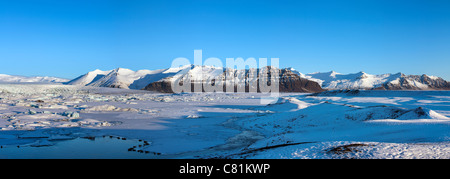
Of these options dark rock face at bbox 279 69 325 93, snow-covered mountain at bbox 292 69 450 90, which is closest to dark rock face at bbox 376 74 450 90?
snow-covered mountain at bbox 292 69 450 90

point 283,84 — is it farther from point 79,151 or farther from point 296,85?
point 79,151

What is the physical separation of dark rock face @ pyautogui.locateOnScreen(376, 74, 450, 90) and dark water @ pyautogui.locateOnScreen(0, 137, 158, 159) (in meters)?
140

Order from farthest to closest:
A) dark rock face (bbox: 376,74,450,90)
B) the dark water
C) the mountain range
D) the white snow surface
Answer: the white snow surface < dark rock face (bbox: 376,74,450,90) < the mountain range < the dark water

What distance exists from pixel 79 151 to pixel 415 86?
151 meters

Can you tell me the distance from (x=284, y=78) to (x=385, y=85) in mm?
46465

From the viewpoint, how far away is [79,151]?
9859 millimetres

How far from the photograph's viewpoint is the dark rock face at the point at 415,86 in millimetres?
130625

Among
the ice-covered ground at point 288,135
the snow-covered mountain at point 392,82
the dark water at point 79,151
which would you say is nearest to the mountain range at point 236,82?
the snow-covered mountain at point 392,82

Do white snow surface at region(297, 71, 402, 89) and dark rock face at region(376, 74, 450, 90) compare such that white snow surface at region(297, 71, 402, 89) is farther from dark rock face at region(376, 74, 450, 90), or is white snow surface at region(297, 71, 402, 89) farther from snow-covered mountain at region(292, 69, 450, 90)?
dark rock face at region(376, 74, 450, 90)

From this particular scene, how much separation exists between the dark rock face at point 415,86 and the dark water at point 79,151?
460 ft

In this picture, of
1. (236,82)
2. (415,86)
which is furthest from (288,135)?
(415,86)

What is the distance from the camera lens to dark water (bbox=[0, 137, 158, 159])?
915cm

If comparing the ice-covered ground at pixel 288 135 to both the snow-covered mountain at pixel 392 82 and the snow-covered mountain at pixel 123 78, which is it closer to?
the snow-covered mountain at pixel 123 78
